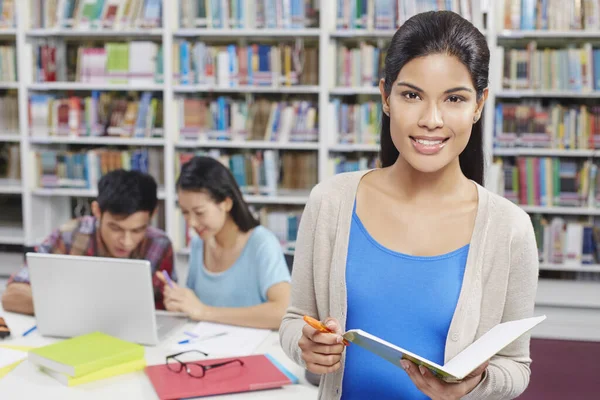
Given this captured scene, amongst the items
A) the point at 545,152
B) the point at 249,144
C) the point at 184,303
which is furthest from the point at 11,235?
the point at 545,152

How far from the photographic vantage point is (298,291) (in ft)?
3.97

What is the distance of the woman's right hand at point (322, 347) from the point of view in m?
1.06

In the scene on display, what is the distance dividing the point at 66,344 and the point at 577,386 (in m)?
2.26

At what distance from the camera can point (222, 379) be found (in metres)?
1.59

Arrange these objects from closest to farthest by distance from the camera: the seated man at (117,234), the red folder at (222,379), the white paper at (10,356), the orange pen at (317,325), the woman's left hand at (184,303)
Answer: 1. the orange pen at (317,325)
2. the red folder at (222,379)
3. the white paper at (10,356)
4. the woman's left hand at (184,303)
5. the seated man at (117,234)

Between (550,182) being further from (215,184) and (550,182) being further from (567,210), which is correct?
(215,184)

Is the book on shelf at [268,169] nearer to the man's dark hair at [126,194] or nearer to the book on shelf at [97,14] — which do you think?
the book on shelf at [97,14]

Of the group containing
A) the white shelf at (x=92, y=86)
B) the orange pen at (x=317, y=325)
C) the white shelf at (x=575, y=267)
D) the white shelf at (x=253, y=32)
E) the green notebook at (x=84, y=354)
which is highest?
the white shelf at (x=253, y=32)

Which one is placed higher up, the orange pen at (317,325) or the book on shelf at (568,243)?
the orange pen at (317,325)

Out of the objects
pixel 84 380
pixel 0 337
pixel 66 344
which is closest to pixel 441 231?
pixel 84 380

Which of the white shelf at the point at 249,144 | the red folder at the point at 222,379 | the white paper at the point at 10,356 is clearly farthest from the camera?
the white shelf at the point at 249,144

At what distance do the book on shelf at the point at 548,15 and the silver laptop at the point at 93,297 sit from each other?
8.88 feet

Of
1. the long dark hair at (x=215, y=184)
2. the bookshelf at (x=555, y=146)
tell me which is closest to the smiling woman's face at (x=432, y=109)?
the long dark hair at (x=215, y=184)

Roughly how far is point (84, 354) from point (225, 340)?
15.3 inches
